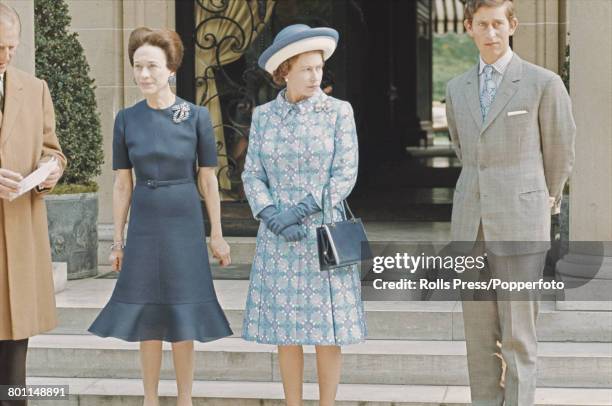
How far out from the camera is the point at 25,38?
8.56m

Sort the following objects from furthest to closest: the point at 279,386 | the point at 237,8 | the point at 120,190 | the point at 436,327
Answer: the point at 237,8 → the point at 436,327 → the point at 279,386 → the point at 120,190

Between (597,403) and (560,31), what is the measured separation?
420 centimetres

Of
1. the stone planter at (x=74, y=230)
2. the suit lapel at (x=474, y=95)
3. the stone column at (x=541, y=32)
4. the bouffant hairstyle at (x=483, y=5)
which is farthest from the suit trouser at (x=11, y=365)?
the stone column at (x=541, y=32)

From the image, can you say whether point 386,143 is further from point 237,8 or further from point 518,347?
point 518,347

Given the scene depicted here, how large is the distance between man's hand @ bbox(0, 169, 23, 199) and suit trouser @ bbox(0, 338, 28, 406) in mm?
724

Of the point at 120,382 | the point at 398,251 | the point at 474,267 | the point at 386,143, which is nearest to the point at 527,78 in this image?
the point at 474,267

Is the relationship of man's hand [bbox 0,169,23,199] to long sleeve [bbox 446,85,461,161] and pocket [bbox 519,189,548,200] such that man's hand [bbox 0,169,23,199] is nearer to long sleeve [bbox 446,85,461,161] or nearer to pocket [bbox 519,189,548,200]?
long sleeve [bbox 446,85,461,161]

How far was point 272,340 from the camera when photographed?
6.43 m

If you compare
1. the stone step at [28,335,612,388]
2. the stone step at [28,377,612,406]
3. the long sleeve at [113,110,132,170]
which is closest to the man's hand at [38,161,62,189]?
the long sleeve at [113,110,132,170]

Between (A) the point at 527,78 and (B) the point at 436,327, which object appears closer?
(A) the point at 527,78

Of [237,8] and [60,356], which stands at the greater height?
[237,8]

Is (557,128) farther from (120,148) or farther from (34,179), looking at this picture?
(34,179)

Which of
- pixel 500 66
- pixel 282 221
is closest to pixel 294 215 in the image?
pixel 282 221

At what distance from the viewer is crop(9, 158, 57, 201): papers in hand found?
6.07 m
